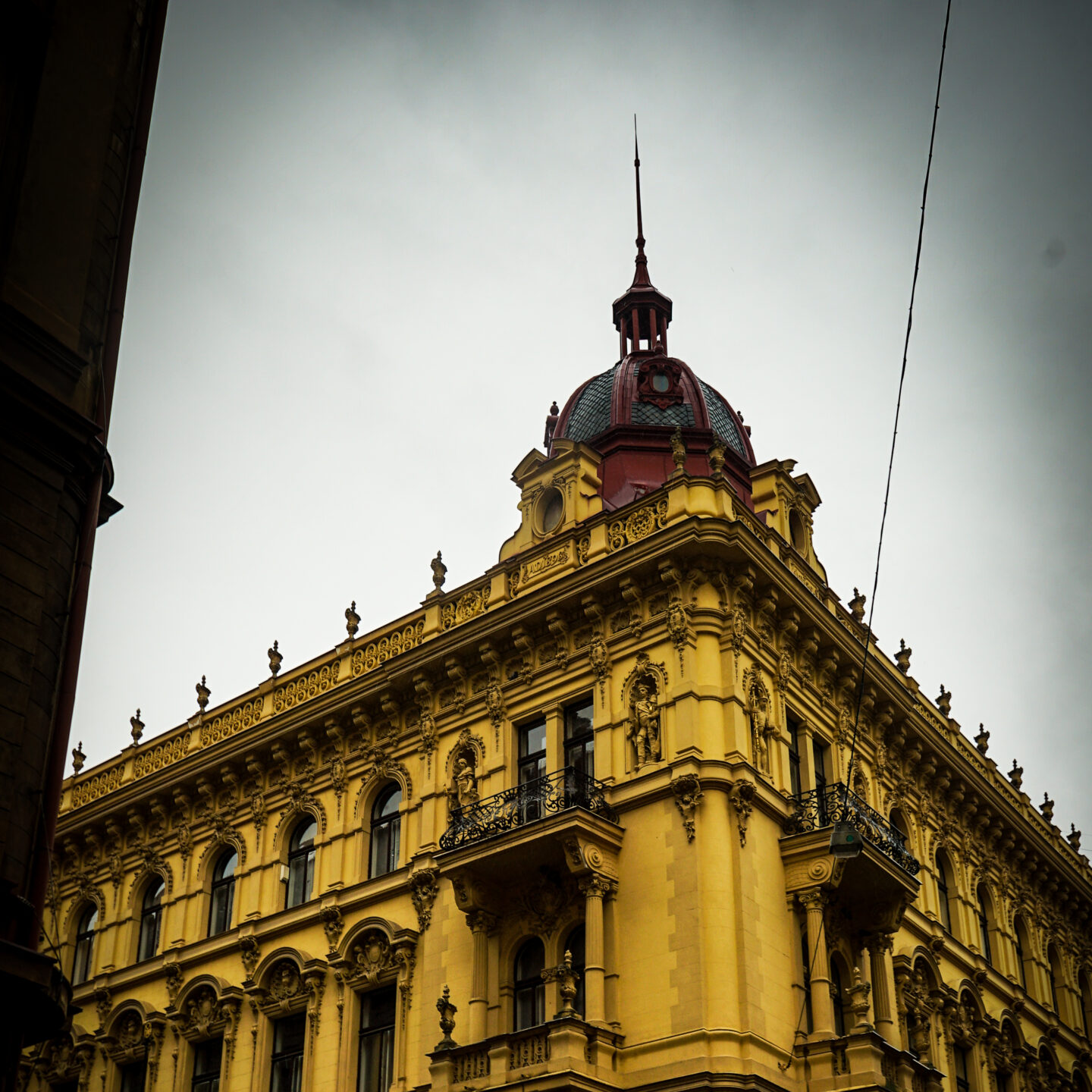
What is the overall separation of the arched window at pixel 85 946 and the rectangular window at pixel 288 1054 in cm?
706

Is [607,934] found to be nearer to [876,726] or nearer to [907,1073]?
[907,1073]

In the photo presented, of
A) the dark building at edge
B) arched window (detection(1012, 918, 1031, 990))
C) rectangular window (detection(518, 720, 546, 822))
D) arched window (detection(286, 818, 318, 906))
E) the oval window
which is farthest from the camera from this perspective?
arched window (detection(1012, 918, 1031, 990))

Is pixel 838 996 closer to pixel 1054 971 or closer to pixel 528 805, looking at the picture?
pixel 528 805

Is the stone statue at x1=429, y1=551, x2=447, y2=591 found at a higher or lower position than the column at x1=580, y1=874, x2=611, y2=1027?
higher

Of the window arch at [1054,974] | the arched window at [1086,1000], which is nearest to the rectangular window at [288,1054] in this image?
the window arch at [1054,974]

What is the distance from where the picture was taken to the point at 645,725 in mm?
25172

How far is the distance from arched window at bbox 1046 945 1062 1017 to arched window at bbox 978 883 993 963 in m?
3.66

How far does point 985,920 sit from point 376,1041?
48.2 ft

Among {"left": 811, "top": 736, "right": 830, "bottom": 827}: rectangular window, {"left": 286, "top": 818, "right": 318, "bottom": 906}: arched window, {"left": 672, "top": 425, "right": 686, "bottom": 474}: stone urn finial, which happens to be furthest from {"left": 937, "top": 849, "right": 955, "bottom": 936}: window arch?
{"left": 286, "top": 818, "right": 318, "bottom": 906}: arched window

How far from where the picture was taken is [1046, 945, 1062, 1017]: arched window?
117 feet

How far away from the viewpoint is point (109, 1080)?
30.4 m

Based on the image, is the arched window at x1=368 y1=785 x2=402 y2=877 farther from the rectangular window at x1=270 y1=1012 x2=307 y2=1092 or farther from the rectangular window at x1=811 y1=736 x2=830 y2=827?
the rectangular window at x1=811 y1=736 x2=830 y2=827

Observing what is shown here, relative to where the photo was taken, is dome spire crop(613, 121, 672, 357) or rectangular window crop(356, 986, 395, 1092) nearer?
rectangular window crop(356, 986, 395, 1092)

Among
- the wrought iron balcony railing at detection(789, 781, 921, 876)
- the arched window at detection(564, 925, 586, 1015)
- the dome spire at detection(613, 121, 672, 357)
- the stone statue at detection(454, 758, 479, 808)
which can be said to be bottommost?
the arched window at detection(564, 925, 586, 1015)
